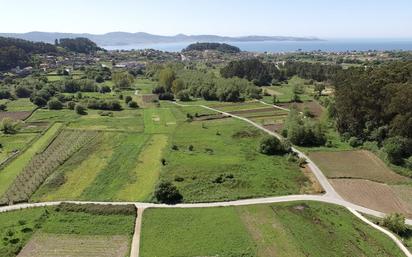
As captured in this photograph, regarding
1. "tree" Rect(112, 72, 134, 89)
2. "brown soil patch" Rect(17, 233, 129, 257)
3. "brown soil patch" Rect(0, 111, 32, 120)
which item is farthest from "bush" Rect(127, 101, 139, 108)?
"brown soil patch" Rect(17, 233, 129, 257)

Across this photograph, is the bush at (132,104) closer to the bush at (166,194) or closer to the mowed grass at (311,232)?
the bush at (166,194)

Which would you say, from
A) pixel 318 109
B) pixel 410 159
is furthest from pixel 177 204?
pixel 318 109

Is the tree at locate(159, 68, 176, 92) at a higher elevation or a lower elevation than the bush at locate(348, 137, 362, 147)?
higher

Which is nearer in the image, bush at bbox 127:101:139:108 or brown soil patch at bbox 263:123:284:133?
brown soil patch at bbox 263:123:284:133

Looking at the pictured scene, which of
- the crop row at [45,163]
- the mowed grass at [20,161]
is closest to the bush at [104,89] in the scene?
the mowed grass at [20,161]

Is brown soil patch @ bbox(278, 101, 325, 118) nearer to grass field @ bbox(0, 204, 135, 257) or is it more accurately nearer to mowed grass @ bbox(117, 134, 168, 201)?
mowed grass @ bbox(117, 134, 168, 201)
